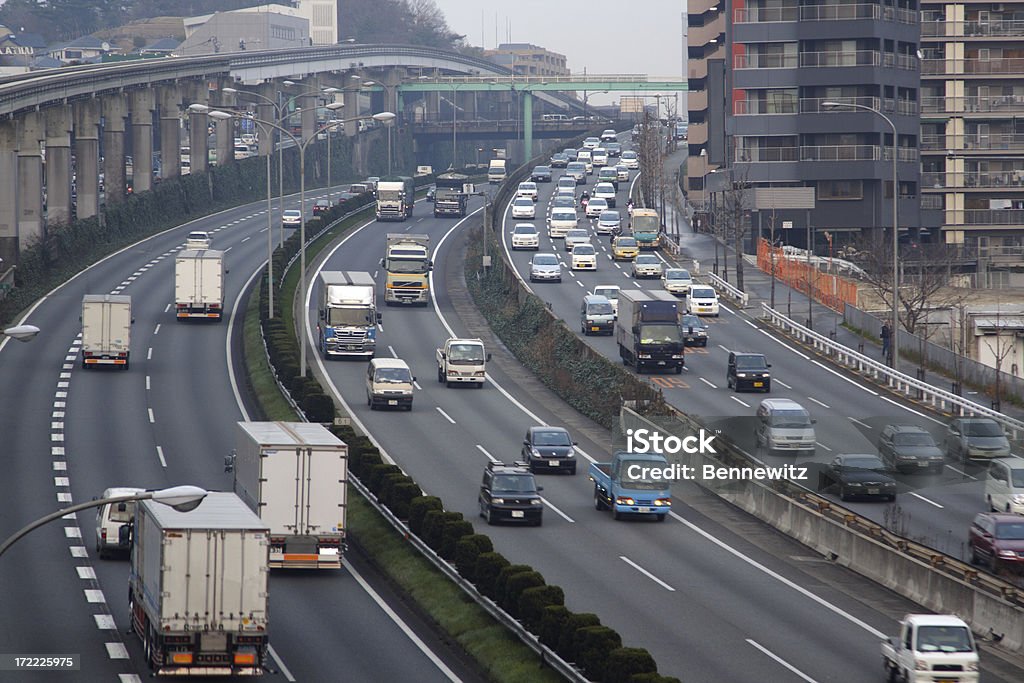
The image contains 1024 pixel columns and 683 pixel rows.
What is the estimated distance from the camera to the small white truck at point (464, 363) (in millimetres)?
73062

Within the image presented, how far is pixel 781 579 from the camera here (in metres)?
43.2

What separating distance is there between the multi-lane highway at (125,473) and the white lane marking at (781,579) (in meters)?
10.0

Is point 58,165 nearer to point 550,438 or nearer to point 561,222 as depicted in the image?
point 561,222

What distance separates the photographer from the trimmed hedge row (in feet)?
99.3

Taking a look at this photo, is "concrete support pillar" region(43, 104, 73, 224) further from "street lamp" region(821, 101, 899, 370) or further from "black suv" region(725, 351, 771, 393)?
"street lamp" region(821, 101, 899, 370)

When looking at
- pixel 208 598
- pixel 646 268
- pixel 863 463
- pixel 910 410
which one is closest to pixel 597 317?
pixel 646 268

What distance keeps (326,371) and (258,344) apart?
5.58 metres

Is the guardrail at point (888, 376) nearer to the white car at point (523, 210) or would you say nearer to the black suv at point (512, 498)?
the black suv at point (512, 498)

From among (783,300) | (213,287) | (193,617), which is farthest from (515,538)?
(783,300)

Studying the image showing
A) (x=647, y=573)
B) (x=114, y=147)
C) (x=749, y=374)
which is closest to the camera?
(x=647, y=573)

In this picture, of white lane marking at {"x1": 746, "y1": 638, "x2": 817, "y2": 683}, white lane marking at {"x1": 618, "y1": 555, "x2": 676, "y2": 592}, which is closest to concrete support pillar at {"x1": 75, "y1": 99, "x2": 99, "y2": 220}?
white lane marking at {"x1": 618, "y1": 555, "x2": 676, "y2": 592}

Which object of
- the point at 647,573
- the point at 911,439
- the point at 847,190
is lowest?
the point at 647,573

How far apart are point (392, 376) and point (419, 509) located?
23.5m

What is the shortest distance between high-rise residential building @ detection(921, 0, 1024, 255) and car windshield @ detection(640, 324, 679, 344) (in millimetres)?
61805
